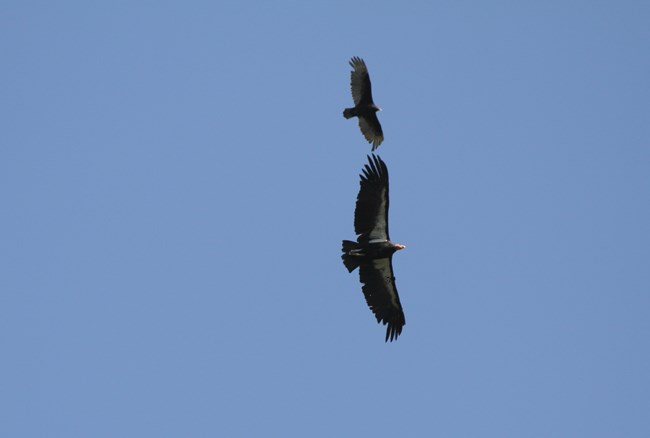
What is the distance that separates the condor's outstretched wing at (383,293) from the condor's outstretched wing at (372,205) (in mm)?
938

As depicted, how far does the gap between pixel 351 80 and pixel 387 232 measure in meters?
6.49

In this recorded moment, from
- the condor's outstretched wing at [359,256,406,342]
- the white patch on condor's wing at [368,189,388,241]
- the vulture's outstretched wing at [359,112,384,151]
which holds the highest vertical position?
the vulture's outstretched wing at [359,112,384,151]

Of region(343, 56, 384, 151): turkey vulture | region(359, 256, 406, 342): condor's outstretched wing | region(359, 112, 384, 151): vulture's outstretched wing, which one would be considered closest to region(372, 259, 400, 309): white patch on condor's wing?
region(359, 256, 406, 342): condor's outstretched wing

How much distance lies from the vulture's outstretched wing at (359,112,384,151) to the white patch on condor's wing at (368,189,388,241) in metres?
4.99

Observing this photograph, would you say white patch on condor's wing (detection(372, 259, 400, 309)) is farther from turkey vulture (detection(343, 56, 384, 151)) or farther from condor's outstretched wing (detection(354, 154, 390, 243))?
turkey vulture (detection(343, 56, 384, 151))

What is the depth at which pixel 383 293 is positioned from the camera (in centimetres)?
2989

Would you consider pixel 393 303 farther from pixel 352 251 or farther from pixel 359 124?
pixel 359 124

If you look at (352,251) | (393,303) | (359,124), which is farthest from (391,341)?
(359,124)

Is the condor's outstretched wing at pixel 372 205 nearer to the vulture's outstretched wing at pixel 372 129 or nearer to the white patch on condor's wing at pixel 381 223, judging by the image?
the white patch on condor's wing at pixel 381 223

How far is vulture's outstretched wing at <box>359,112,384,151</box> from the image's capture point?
3311 cm

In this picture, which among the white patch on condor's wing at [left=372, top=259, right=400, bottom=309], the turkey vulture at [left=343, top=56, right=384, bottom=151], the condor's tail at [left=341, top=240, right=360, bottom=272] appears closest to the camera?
the condor's tail at [left=341, top=240, right=360, bottom=272]

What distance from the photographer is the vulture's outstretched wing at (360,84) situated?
3288 centimetres

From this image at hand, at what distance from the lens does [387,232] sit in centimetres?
2880

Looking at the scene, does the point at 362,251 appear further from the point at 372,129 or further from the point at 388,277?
the point at 372,129
